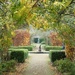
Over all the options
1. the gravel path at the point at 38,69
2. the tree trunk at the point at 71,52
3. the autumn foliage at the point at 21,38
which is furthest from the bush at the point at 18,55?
the autumn foliage at the point at 21,38

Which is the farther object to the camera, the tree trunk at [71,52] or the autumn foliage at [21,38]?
the autumn foliage at [21,38]

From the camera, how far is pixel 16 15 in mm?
4742

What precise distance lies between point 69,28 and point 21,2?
944 centimetres

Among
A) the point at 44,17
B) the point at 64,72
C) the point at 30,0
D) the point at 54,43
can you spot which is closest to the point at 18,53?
the point at 64,72

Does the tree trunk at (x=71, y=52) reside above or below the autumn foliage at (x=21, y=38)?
below

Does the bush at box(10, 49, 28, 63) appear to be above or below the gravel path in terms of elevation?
above

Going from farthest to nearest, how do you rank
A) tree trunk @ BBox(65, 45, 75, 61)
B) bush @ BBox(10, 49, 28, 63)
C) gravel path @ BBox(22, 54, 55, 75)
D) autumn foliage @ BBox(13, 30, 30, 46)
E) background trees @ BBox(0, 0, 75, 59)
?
autumn foliage @ BBox(13, 30, 30, 46), bush @ BBox(10, 49, 28, 63), tree trunk @ BBox(65, 45, 75, 61), gravel path @ BBox(22, 54, 55, 75), background trees @ BBox(0, 0, 75, 59)

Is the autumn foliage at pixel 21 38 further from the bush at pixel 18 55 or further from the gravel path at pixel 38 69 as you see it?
the bush at pixel 18 55

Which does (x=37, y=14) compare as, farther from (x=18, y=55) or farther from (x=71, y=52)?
(x=18, y=55)

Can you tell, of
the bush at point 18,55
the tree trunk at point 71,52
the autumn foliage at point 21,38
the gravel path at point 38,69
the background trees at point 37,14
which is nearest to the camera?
the background trees at point 37,14

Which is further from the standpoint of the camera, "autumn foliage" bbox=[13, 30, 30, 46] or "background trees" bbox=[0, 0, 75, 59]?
"autumn foliage" bbox=[13, 30, 30, 46]

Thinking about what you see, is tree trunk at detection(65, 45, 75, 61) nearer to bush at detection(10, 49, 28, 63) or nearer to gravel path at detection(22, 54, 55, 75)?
gravel path at detection(22, 54, 55, 75)

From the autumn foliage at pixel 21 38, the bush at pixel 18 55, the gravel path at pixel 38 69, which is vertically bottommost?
the gravel path at pixel 38 69

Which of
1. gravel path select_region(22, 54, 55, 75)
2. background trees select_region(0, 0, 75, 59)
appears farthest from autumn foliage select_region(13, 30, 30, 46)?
background trees select_region(0, 0, 75, 59)
